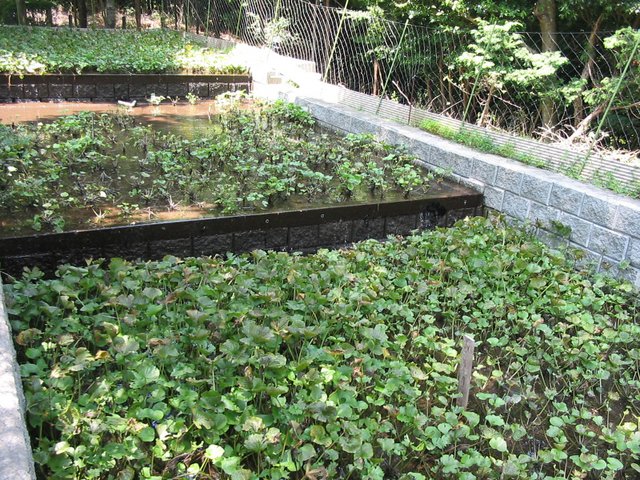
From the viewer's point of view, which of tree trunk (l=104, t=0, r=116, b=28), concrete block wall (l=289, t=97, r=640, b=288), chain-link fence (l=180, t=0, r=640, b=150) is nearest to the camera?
concrete block wall (l=289, t=97, r=640, b=288)

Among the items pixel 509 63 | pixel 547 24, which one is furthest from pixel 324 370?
pixel 547 24

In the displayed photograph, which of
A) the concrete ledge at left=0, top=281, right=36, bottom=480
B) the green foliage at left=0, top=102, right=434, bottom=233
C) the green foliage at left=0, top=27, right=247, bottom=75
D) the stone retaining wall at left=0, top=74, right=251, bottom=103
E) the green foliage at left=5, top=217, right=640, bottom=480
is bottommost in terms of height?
the green foliage at left=5, top=217, right=640, bottom=480

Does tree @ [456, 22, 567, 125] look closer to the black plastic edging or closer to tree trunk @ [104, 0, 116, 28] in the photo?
the black plastic edging

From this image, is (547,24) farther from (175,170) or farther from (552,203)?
(175,170)

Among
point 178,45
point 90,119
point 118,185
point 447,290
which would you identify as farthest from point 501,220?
point 178,45

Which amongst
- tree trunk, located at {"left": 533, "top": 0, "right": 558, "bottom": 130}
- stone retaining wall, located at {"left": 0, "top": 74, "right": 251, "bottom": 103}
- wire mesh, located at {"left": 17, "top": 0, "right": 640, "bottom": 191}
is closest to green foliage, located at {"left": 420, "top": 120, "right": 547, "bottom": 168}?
wire mesh, located at {"left": 17, "top": 0, "right": 640, "bottom": 191}

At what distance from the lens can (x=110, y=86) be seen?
9.77 m

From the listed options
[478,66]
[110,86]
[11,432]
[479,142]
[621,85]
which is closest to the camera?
[11,432]

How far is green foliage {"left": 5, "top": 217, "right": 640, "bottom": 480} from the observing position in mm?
2502

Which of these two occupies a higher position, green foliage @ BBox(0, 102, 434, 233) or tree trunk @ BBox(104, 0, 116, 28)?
tree trunk @ BBox(104, 0, 116, 28)

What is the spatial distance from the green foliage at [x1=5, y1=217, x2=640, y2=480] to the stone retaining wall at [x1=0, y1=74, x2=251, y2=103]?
667cm

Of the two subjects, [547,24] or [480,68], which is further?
[547,24]

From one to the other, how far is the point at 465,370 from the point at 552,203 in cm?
279

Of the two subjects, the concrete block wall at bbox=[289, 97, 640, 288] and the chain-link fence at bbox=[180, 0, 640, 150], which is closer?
the concrete block wall at bbox=[289, 97, 640, 288]
